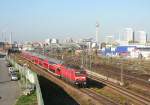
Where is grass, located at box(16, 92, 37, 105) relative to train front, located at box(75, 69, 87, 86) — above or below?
below

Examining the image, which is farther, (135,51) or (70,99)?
(135,51)

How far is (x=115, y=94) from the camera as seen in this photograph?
40.3 metres

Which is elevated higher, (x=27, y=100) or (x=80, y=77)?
(x=80, y=77)

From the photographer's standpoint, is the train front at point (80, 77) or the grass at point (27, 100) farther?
the train front at point (80, 77)

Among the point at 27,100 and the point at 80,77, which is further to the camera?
the point at 80,77

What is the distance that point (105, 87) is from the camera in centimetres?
4653

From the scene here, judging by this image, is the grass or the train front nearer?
the grass

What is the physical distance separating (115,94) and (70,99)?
592 cm

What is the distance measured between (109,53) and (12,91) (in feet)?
344

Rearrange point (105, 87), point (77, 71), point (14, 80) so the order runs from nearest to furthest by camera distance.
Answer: point (77, 71), point (105, 87), point (14, 80)

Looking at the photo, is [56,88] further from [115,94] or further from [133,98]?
[133,98]

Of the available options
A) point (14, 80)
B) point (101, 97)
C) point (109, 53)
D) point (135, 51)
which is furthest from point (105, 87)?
point (109, 53)

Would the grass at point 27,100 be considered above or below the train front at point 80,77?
below

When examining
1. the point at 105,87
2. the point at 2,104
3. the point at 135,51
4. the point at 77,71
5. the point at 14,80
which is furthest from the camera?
the point at 135,51
